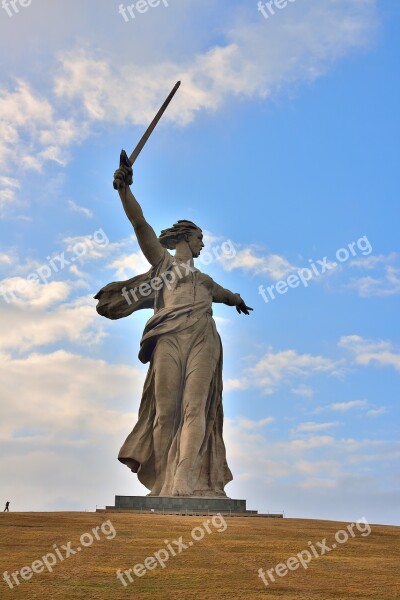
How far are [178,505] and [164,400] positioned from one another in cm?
259

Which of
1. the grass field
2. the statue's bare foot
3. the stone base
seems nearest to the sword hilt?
the statue's bare foot

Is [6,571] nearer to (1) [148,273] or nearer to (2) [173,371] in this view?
(2) [173,371]

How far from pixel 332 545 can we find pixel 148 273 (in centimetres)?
928

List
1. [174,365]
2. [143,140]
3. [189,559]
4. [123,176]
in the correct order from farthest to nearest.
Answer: [143,140]
[174,365]
[123,176]
[189,559]

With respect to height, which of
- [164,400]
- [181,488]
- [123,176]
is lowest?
[181,488]

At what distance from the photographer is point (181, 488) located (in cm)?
1452

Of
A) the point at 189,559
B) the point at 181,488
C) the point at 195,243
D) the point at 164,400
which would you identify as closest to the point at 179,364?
the point at 164,400

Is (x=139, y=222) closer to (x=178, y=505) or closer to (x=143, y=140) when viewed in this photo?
(x=143, y=140)

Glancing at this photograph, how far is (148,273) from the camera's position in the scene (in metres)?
16.9

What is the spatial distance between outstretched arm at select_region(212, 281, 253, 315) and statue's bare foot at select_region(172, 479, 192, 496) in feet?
15.4

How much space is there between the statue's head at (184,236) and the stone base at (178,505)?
6.00 metres

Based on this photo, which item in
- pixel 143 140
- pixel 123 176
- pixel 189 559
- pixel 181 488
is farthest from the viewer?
pixel 143 140

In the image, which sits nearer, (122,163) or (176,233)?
(122,163)

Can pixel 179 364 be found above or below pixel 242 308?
below
